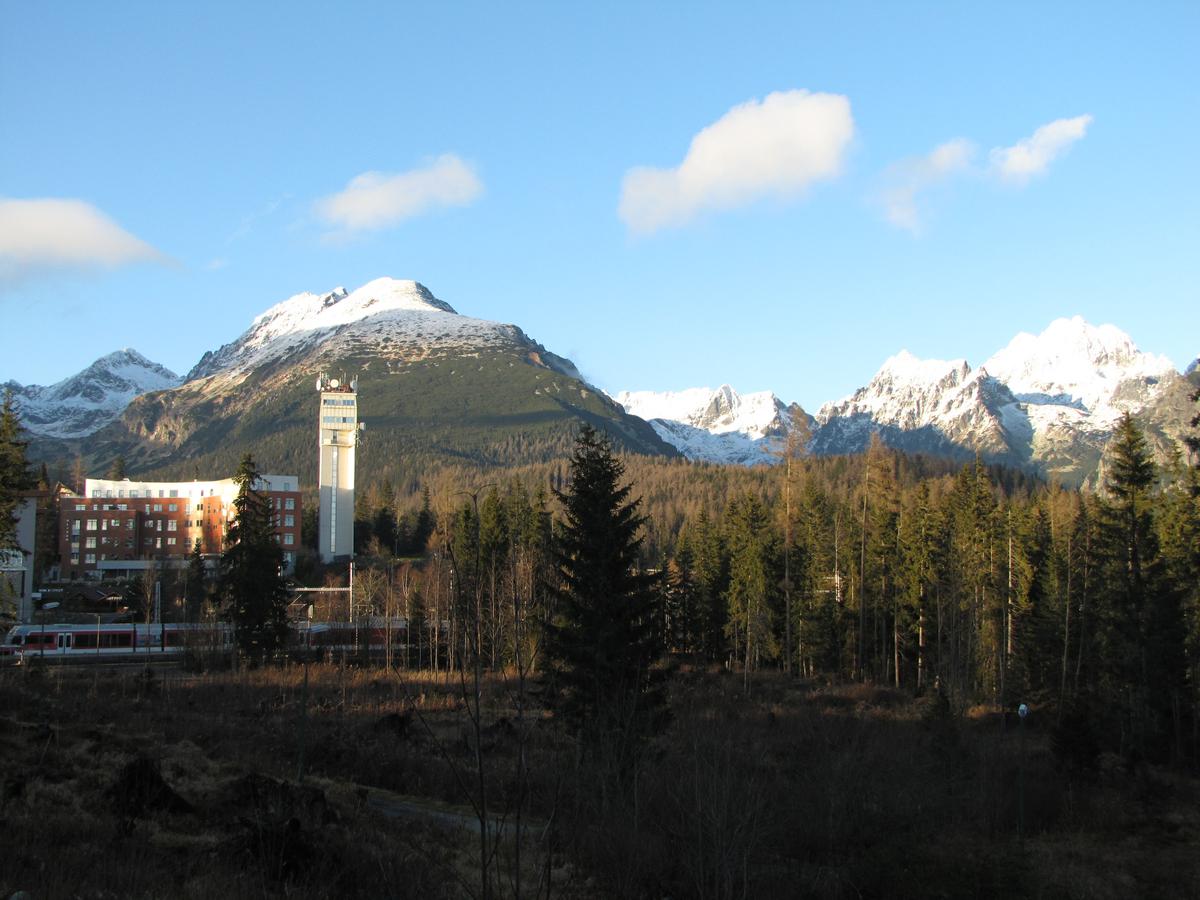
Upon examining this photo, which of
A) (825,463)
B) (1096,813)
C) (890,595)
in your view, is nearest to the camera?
(1096,813)

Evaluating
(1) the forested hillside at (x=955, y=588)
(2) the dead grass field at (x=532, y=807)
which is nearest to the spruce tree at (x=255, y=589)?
(2) the dead grass field at (x=532, y=807)

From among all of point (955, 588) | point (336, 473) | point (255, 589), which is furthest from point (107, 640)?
point (955, 588)

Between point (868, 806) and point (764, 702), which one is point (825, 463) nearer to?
point (764, 702)

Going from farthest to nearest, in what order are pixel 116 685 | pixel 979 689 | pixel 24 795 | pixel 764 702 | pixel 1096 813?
1. pixel 979 689
2. pixel 764 702
3. pixel 116 685
4. pixel 1096 813
5. pixel 24 795

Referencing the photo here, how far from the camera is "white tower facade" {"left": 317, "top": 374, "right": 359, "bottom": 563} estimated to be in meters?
110

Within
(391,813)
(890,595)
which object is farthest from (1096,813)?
(890,595)

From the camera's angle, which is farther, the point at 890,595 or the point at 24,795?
the point at 890,595

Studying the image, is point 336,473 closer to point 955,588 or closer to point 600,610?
point 955,588

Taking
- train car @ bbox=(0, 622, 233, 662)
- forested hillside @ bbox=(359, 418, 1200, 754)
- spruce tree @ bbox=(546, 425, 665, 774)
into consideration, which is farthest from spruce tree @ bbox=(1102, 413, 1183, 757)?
train car @ bbox=(0, 622, 233, 662)

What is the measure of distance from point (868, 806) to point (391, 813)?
11684 mm

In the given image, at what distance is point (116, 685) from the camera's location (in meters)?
42.7

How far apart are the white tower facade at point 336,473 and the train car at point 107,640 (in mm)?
42829

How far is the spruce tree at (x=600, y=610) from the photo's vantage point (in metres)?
27.1

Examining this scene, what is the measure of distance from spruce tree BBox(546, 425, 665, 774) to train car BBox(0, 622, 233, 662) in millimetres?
31495
